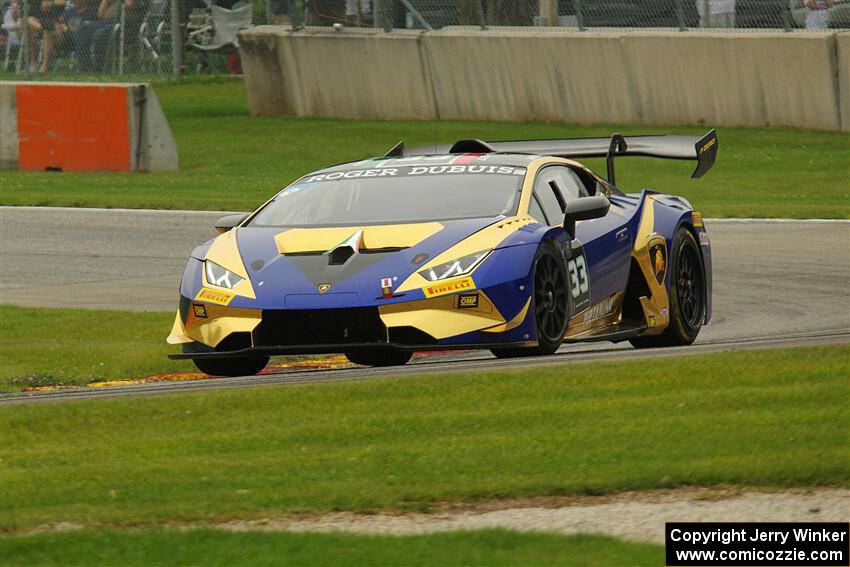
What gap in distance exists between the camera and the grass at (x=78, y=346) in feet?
38.0

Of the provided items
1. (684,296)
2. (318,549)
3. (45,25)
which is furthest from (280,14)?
(318,549)

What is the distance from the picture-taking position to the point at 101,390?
10117 millimetres

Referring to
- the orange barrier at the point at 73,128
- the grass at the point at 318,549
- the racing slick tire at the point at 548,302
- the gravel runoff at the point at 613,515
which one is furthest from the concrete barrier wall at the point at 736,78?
the grass at the point at 318,549

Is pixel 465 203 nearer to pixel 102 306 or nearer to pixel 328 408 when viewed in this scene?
pixel 328 408

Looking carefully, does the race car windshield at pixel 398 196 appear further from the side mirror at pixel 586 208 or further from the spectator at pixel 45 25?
the spectator at pixel 45 25

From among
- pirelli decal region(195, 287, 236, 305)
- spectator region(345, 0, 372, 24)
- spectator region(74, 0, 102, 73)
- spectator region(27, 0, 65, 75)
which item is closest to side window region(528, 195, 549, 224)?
pirelli decal region(195, 287, 236, 305)

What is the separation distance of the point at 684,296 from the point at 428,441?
4575 millimetres

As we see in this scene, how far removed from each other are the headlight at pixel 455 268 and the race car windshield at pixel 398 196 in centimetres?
65

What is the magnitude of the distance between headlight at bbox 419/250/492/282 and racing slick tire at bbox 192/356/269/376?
1.39 m

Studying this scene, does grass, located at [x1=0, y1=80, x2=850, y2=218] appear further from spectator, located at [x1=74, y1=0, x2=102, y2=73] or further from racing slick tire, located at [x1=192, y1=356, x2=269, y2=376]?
racing slick tire, located at [x1=192, y1=356, x2=269, y2=376]

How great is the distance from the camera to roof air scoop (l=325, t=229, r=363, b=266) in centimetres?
981

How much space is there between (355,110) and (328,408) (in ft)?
71.5

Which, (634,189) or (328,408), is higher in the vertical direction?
(328,408)

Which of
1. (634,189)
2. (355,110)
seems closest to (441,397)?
(634,189)
